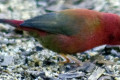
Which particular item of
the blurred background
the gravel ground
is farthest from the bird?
the blurred background

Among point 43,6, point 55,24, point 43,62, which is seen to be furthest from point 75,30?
point 43,6

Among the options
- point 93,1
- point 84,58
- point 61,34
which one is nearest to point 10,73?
point 61,34

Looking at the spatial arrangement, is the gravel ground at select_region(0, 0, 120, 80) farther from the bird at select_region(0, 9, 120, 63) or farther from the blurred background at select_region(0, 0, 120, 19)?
the blurred background at select_region(0, 0, 120, 19)

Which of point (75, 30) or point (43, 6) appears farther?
point (43, 6)

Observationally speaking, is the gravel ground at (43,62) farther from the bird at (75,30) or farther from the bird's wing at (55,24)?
the bird's wing at (55,24)

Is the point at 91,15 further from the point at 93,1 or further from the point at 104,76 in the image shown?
the point at 93,1

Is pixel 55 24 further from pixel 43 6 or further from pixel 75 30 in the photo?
pixel 43 6

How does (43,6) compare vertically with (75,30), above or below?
above

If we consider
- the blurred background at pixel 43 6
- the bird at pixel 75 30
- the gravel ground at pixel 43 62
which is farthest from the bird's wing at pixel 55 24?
the blurred background at pixel 43 6
